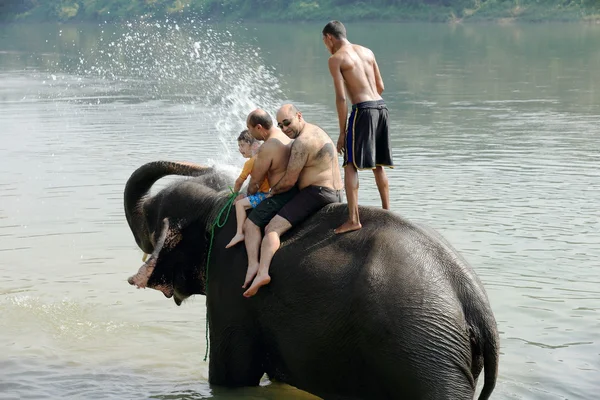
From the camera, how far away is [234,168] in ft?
26.9

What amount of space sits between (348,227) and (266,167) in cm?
84

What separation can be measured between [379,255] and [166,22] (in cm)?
7231

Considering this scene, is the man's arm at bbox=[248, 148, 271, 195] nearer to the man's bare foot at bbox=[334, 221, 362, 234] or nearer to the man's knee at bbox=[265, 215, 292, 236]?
the man's knee at bbox=[265, 215, 292, 236]

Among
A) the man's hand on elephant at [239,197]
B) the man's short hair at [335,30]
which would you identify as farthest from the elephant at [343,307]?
the man's short hair at [335,30]

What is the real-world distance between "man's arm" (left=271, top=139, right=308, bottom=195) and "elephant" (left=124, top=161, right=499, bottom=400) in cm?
29

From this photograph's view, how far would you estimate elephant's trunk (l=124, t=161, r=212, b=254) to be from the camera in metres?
8.10

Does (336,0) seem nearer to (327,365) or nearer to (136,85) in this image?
(136,85)

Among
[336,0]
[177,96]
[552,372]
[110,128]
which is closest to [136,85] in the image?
[177,96]

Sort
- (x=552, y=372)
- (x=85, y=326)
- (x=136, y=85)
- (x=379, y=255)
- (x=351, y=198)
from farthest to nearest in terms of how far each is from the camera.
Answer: (x=136, y=85), (x=85, y=326), (x=552, y=372), (x=351, y=198), (x=379, y=255)

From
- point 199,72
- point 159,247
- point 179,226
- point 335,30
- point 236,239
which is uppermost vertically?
point 335,30

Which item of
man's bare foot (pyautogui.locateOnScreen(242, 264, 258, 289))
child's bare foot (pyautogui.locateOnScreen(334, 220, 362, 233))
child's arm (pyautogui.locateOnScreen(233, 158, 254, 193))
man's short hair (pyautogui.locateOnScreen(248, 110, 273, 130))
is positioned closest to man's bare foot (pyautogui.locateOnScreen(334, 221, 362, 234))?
child's bare foot (pyautogui.locateOnScreen(334, 220, 362, 233))

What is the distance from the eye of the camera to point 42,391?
27.8 feet

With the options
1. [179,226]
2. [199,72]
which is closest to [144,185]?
[179,226]

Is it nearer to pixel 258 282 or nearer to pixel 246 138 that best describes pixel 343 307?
pixel 258 282
